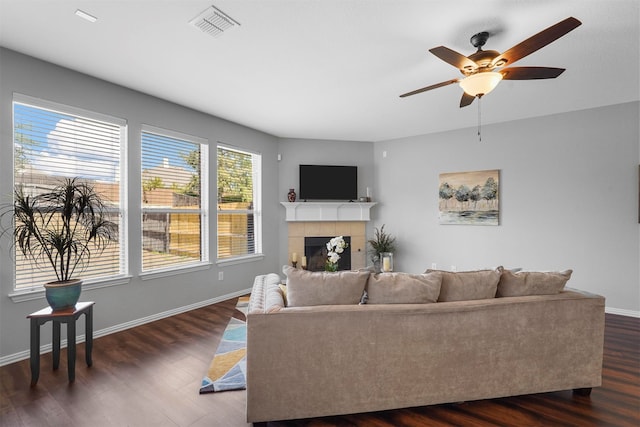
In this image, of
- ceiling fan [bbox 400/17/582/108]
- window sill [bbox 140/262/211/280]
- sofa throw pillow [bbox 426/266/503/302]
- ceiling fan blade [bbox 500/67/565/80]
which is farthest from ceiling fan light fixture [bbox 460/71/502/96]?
window sill [bbox 140/262/211/280]

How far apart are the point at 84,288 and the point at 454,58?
3.97 m

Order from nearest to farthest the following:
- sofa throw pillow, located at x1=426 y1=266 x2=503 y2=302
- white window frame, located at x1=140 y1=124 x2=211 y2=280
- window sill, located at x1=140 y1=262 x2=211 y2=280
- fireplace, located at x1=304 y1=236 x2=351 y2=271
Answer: sofa throw pillow, located at x1=426 y1=266 x2=503 y2=302 → window sill, located at x1=140 y1=262 x2=211 y2=280 → white window frame, located at x1=140 y1=124 x2=211 y2=280 → fireplace, located at x1=304 y1=236 x2=351 y2=271

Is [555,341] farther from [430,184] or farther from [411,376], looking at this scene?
[430,184]

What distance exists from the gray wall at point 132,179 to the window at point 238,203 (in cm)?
15

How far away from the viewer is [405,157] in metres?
5.61

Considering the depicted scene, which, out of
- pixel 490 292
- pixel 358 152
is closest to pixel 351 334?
pixel 490 292

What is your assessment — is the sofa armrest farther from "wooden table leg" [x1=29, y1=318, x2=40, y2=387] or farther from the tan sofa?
"wooden table leg" [x1=29, y1=318, x2=40, y2=387]

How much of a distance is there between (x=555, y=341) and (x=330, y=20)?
2.76 metres

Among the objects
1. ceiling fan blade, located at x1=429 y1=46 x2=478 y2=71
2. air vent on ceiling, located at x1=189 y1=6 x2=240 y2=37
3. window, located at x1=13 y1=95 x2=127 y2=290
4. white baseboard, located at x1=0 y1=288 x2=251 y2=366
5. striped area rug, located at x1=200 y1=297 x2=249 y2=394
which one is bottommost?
striped area rug, located at x1=200 y1=297 x2=249 y2=394

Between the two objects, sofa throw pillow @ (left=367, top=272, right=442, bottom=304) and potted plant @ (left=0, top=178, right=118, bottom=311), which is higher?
potted plant @ (left=0, top=178, right=118, bottom=311)

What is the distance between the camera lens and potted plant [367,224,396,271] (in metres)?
5.59

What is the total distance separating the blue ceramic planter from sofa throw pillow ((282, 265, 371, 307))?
1.91m

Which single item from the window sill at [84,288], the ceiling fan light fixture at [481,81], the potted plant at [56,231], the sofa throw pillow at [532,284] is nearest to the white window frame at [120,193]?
the window sill at [84,288]

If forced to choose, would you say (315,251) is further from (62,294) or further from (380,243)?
(62,294)
